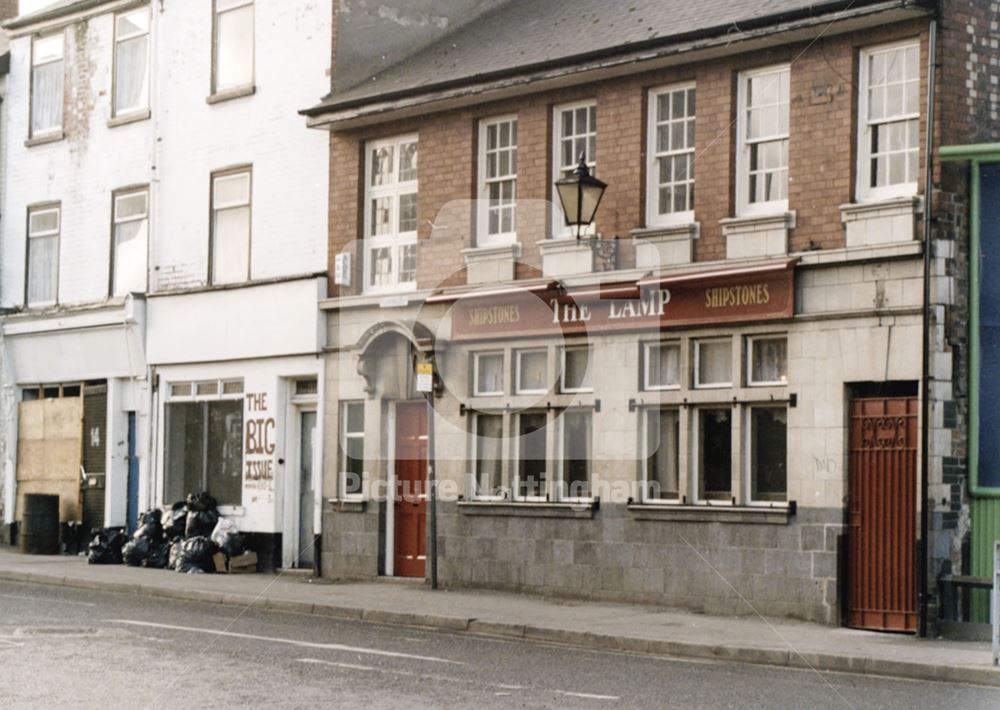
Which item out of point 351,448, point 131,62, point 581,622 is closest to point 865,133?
point 581,622

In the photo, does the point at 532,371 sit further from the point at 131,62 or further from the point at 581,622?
the point at 131,62

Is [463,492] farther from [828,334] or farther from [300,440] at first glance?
[828,334]

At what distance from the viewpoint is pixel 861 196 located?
17891 mm

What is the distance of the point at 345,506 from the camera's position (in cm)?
2383

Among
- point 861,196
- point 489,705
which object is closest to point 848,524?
point 861,196

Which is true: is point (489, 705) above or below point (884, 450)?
below

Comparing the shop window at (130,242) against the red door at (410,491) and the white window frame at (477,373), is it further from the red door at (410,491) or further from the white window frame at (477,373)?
the white window frame at (477,373)

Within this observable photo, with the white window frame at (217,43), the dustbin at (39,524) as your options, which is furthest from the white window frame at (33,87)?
the dustbin at (39,524)

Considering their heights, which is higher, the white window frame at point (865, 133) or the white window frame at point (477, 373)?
the white window frame at point (865, 133)

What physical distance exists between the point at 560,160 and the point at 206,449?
8.81 metres

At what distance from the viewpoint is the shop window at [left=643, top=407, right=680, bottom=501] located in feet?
65.1

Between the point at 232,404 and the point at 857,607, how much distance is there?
39.4ft

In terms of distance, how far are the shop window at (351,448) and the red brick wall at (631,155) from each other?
93.3 inches

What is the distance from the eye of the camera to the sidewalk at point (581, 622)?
48.3 feet
